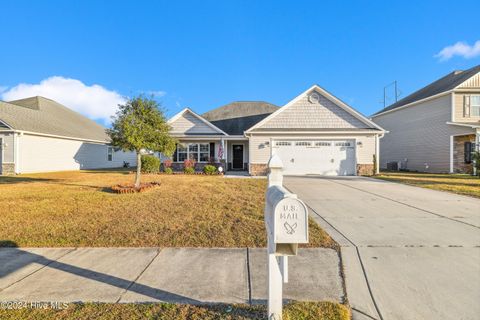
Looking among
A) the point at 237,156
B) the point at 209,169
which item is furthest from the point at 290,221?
the point at 237,156

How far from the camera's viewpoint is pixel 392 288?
120 inches

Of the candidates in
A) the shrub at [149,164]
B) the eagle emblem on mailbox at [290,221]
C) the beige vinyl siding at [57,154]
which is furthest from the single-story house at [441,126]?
the beige vinyl siding at [57,154]

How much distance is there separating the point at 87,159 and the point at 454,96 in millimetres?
31175

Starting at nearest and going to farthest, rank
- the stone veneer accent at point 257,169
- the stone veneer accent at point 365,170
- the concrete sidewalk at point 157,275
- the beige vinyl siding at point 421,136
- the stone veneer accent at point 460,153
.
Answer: the concrete sidewalk at point 157,275 → the stone veneer accent at point 365,170 → the stone veneer accent at point 257,169 → the stone veneer accent at point 460,153 → the beige vinyl siding at point 421,136

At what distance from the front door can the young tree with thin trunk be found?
1004cm

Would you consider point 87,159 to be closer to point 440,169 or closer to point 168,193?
point 168,193

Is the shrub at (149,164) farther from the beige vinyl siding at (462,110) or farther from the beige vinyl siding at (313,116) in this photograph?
the beige vinyl siding at (462,110)

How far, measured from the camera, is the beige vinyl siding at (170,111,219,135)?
18016mm

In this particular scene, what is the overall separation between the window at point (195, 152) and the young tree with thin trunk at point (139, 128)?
7961 millimetres

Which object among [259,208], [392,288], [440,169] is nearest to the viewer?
[392,288]

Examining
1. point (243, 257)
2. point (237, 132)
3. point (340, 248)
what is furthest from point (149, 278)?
point (237, 132)

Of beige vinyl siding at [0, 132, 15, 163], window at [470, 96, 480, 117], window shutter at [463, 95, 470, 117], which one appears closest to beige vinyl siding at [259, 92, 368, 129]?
window shutter at [463, 95, 470, 117]

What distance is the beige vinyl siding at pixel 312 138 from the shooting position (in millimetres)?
15984

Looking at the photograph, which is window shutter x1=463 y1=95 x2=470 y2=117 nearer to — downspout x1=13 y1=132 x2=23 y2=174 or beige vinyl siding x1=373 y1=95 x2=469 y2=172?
beige vinyl siding x1=373 y1=95 x2=469 y2=172
